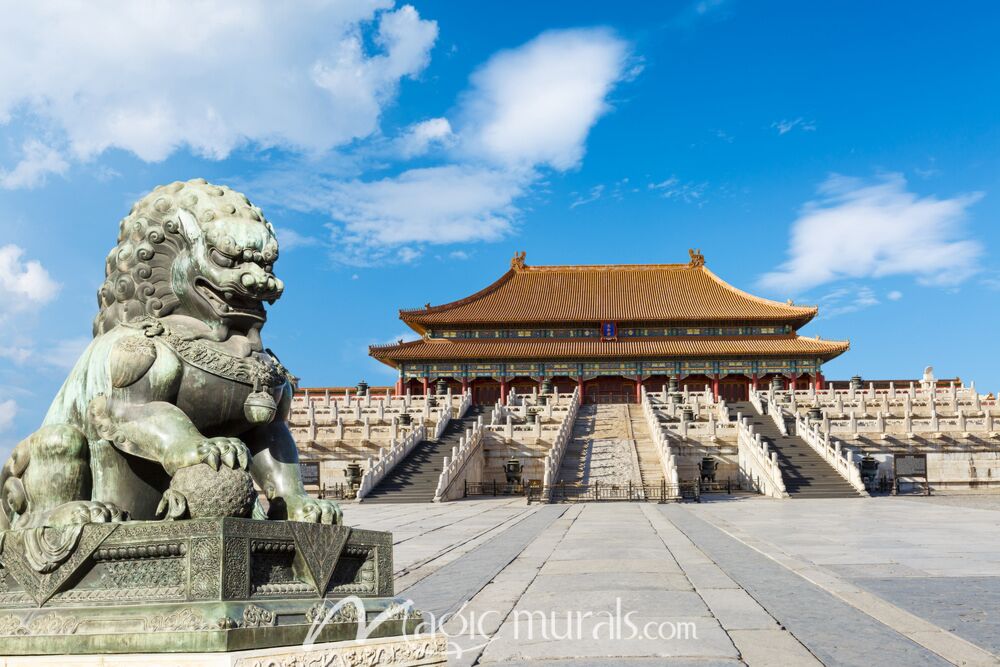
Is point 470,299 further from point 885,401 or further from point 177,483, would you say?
point 177,483

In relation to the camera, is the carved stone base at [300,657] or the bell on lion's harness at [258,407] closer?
the carved stone base at [300,657]

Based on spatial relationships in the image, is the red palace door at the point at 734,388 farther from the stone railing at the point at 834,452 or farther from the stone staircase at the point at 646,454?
the stone railing at the point at 834,452

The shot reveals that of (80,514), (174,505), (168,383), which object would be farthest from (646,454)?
(174,505)

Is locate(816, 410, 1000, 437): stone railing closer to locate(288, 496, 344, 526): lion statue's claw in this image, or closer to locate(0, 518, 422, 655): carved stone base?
locate(288, 496, 344, 526): lion statue's claw

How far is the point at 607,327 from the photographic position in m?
55.1

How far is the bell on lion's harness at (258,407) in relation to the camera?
3.62m

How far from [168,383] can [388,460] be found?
2375 centimetres

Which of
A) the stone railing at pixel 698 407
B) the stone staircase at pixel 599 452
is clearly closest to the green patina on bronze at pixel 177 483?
the stone staircase at pixel 599 452

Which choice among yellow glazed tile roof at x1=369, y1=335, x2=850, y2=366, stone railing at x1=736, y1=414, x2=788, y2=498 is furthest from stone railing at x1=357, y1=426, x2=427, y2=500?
yellow glazed tile roof at x1=369, y1=335, x2=850, y2=366

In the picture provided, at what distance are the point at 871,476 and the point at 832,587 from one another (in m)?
20.6

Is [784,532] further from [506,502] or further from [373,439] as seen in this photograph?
[373,439]

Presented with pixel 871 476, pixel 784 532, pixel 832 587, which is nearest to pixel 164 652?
pixel 832 587

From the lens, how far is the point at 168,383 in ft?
11.6

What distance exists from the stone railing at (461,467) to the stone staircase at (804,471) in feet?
31.0
